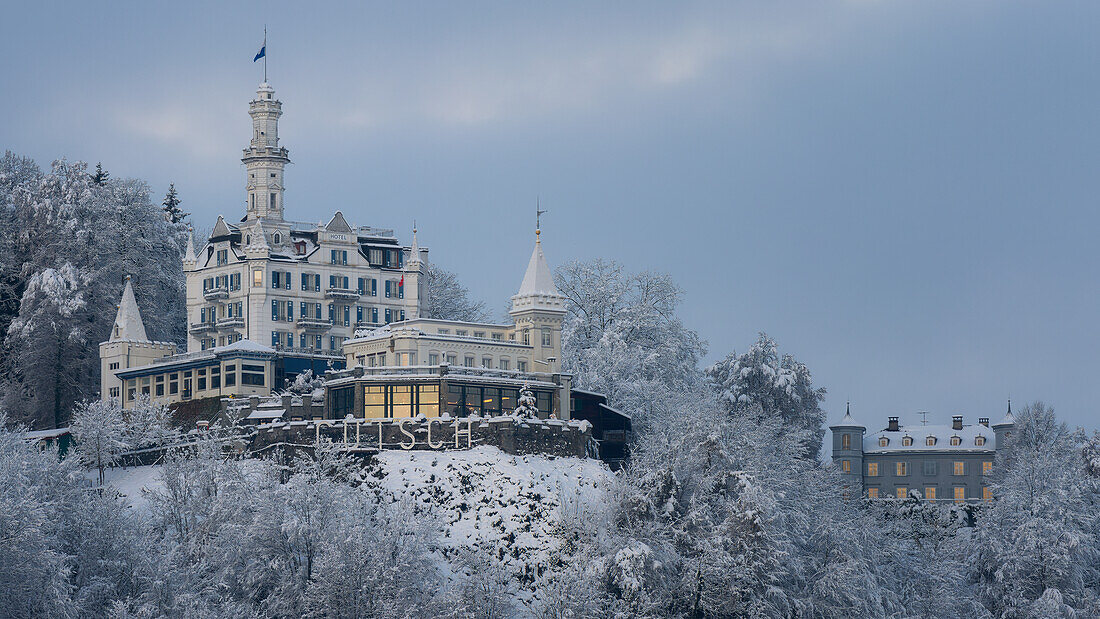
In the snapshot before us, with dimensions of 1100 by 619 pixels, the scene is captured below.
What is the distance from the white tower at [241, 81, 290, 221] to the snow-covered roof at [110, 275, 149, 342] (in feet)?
39.1

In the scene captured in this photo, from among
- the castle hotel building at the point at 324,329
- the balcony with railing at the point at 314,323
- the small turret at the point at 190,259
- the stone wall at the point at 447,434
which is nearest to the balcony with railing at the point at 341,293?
the castle hotel building at the point at 324,329

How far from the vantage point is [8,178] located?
444 ft

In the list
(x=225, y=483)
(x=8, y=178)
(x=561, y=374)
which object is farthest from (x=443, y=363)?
(x=8, y=178)

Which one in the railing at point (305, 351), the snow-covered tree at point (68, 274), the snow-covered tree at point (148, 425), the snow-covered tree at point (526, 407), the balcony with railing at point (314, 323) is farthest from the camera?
the balcony with railing at point (314, 323)

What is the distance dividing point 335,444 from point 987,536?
3472 cm

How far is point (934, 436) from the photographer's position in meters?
154

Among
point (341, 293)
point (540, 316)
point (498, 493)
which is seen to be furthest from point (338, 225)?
point (498, 493)

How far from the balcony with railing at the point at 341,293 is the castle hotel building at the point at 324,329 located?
0.22 feet

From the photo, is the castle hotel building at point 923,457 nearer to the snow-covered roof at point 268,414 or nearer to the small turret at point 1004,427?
the small turret at point 1004,427

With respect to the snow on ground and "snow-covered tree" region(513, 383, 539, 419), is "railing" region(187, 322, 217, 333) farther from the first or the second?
the snow on ground

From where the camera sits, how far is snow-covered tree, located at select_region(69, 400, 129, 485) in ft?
336

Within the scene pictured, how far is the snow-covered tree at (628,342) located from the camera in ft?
397

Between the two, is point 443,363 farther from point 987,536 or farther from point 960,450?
point 960,450

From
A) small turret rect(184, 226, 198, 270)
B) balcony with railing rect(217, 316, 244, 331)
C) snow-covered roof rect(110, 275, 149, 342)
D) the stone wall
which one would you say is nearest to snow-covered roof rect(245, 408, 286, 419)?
the stone wall
